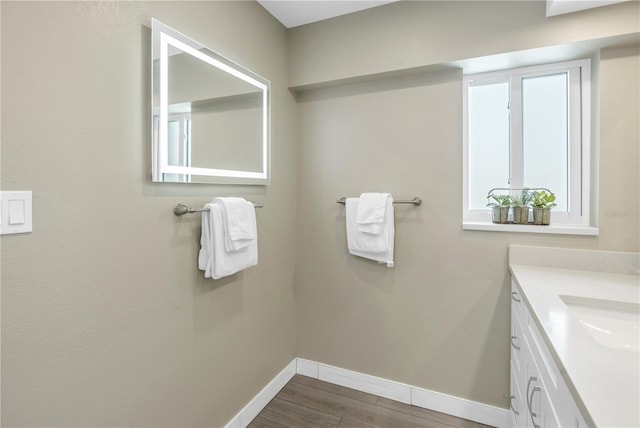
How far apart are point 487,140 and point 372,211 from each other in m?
0.80

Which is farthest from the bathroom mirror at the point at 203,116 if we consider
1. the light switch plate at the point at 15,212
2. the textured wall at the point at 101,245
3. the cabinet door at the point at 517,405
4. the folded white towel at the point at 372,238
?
the cabinet door at the point at 517,405

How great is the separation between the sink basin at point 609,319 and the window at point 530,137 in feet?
1.82

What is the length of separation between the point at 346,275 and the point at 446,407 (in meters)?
0.96

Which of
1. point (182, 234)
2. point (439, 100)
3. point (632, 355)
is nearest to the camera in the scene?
point (632, 355)

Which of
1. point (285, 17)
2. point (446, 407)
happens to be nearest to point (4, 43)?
point (285, 17)

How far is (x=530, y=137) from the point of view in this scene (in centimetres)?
184

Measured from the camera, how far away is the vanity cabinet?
2.54ft

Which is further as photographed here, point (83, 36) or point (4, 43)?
point (83, 36)

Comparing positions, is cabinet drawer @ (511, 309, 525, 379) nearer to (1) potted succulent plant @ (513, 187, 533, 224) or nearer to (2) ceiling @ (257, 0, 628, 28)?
(1) potted succulent plant @ (513, 187, 533, 224)

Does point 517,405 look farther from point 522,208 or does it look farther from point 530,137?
point 530,137

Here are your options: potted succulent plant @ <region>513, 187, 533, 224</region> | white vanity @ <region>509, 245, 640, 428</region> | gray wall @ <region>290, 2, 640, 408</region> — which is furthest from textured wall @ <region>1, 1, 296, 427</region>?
potted succulent plant @ <region>513, 187, 533, 224</region>

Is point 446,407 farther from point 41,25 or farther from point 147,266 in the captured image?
point 41,25

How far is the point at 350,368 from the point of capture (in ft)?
7.21

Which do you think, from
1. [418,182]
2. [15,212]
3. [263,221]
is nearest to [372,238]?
[418,182]
